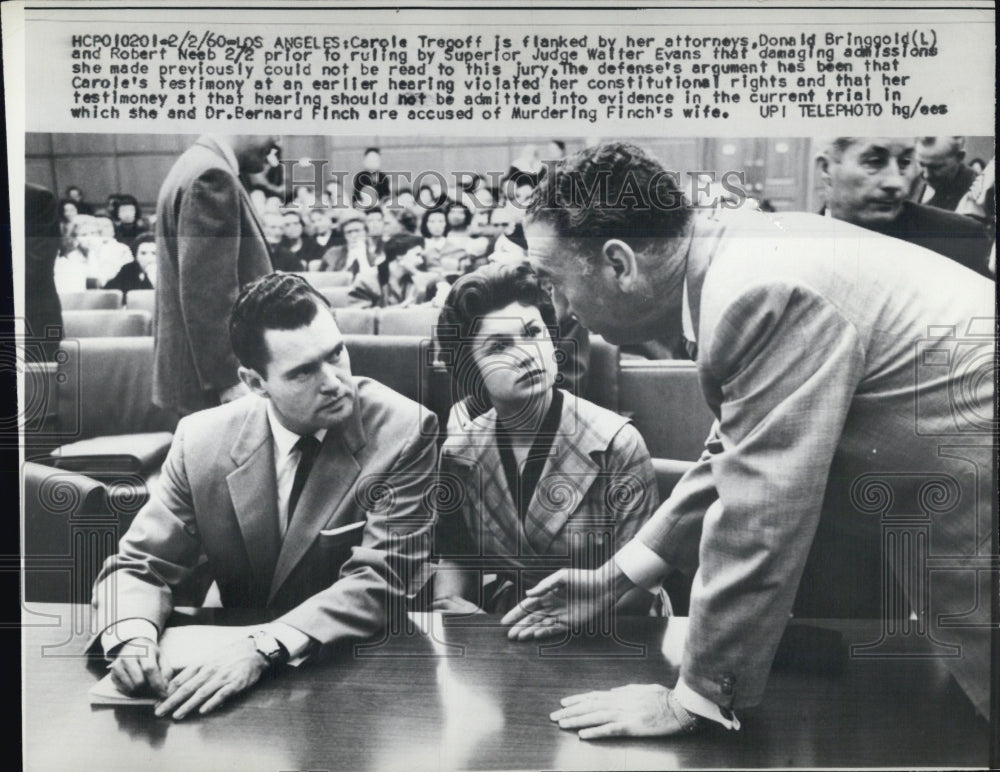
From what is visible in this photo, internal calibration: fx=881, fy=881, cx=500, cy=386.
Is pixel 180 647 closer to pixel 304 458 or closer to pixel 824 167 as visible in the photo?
pixel 304 458

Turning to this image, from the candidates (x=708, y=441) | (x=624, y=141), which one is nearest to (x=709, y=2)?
(x=624, y=141)

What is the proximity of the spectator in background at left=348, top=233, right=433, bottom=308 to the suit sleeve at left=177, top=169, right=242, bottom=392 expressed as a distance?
46 centimetres

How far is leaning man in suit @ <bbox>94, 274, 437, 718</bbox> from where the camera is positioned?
10.6ft

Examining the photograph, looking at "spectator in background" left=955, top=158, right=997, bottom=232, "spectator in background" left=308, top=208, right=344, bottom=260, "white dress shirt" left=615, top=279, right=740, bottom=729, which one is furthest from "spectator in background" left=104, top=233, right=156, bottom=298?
"spectator in background" left=955, top=158, right=997, bottom=232

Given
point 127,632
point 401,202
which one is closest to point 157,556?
point 127,632

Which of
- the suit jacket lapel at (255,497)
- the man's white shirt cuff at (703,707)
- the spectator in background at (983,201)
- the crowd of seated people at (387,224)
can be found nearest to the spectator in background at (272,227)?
the crowd of seated people at (387,224)

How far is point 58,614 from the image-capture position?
3.26m

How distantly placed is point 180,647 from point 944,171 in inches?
130

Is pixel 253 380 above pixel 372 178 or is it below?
below

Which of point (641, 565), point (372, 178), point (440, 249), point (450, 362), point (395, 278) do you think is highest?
point (372, 178)

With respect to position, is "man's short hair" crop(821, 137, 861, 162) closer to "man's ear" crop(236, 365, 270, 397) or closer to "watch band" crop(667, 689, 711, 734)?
"watch band" crop(667, 689, 711, 734)

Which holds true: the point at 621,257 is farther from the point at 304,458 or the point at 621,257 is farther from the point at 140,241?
the point at 140,241

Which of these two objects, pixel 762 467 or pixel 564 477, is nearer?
pixel 762 467

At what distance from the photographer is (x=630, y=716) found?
318 cm
